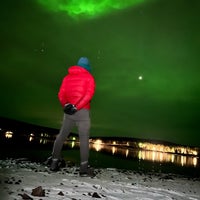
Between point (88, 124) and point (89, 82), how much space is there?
1.24 meters

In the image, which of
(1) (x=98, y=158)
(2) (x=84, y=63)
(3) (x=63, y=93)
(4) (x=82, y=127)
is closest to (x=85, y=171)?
(4) (x=82, y=127)

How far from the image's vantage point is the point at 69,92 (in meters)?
8.38

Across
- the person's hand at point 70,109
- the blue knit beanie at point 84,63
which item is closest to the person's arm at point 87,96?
the person's hand at point 70,109

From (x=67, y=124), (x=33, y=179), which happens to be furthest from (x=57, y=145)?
(x=33, y=179)

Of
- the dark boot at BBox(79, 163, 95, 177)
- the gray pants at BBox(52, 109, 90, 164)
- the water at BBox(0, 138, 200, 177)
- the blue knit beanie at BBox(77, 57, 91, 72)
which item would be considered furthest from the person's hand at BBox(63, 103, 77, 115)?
the water at BBox(0, 138, 200, 177)

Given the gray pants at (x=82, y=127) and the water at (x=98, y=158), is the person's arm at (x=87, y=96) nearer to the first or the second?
the gray pants at (x=82, y=127)

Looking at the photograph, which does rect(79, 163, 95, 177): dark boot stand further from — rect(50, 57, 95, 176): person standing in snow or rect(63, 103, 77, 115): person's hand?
rect(63, 103, 77, 115): person's hand

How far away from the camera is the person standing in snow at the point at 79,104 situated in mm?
8211

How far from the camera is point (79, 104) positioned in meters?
A: 8.21

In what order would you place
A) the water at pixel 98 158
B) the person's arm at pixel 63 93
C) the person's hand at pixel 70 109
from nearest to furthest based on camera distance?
the person's hand at pixel 70 109 → the person's arm at pixel 63 93 → the water at pixel 98 158

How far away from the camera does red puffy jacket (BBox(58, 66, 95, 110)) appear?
8.20 metres

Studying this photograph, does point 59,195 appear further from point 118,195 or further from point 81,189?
point 118,195

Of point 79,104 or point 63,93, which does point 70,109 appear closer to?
point 79,104

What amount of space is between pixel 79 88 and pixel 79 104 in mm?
456
